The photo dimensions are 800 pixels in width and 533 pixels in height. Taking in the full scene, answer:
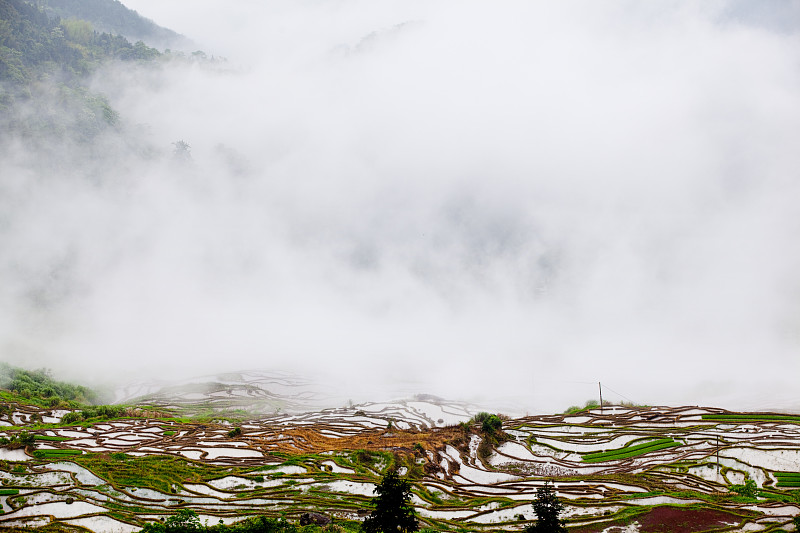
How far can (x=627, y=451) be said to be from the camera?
42031 mm

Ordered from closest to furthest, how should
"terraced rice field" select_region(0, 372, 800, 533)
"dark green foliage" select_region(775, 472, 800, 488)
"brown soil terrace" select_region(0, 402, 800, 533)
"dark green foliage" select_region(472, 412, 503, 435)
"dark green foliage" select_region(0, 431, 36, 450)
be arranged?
"brown soil terrace" select_region(0, 402, 800, 533), "terraced rice field" select_region(0, 372, 800, 533), "dark green foliage" select_region(775, 472, 800, 488), "dark green foliage" select_region(0, 431, 36, 450), "dark green foliage" select_region(472, 412, 503, 435)

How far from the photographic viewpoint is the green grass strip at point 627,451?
41178 mm

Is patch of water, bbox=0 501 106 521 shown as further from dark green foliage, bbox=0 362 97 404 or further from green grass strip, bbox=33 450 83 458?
dark green foliage, bbox=0 362 97 404

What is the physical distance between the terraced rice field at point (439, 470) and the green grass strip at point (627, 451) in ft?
0.49

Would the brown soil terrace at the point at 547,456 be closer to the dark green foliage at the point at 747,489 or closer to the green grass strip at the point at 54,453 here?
the dark green foliage at the point at 747,489

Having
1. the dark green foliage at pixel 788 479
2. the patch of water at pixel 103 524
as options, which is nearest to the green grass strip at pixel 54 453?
the patch of water at pixel 103 524

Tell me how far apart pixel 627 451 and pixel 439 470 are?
50.3 ft

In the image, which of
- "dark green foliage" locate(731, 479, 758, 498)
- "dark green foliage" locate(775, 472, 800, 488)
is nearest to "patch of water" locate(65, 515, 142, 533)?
"dark green foliage" locate(731, 479, 758, 498)

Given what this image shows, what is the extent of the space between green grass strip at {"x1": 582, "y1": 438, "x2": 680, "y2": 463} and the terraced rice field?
0.49 feet

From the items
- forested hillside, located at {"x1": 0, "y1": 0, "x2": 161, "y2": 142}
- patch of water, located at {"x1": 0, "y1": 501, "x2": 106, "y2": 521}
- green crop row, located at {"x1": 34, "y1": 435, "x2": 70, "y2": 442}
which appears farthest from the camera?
forested hillside, located at {"x1": 0, "y1": 0, "x2": 161, "y2": 142}

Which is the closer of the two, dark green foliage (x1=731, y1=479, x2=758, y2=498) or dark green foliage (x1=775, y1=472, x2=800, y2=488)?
dark green foliage (x1=731, y1=479, x2=758, y2=498)

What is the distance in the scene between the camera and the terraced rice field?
97.3 feet

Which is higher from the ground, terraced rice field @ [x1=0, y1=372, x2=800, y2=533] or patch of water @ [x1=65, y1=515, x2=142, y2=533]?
terraced rice field @ [x1=0, y1=372, x2=800, y2=533]

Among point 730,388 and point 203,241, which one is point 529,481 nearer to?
point 730,388
